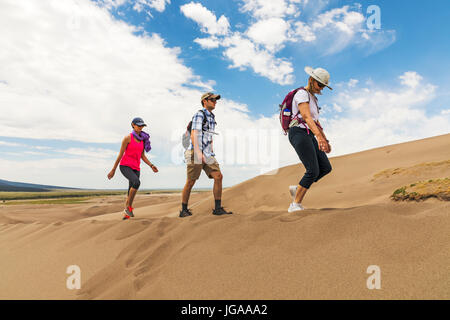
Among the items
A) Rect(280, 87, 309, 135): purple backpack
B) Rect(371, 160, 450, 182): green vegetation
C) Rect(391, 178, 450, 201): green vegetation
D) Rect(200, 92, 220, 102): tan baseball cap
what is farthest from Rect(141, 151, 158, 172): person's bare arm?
Rect(371, 160, 450, 182): green vegetation

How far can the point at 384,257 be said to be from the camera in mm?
1976

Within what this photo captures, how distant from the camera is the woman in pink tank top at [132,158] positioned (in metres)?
5.21

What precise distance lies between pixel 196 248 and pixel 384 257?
1.63 meters

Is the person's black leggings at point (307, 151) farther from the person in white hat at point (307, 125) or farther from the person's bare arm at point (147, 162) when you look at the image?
the person's bare arm at point (147, 162)

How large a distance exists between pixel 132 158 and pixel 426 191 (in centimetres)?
481

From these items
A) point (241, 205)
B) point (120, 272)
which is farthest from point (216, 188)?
point (241, 205)

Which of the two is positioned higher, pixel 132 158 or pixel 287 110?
pixel 287 110

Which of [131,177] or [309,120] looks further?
[131,177]

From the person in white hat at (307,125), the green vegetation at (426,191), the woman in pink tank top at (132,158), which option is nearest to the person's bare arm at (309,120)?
the person in white hat at (307,125)

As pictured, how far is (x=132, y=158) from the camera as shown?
5.35m

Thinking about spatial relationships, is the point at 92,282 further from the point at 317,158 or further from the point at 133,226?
the point at 317,158

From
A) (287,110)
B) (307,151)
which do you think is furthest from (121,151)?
(307,151)

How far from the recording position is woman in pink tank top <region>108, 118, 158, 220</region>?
5.21 metres

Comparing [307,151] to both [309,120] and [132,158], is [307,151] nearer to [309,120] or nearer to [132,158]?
[309,120]
